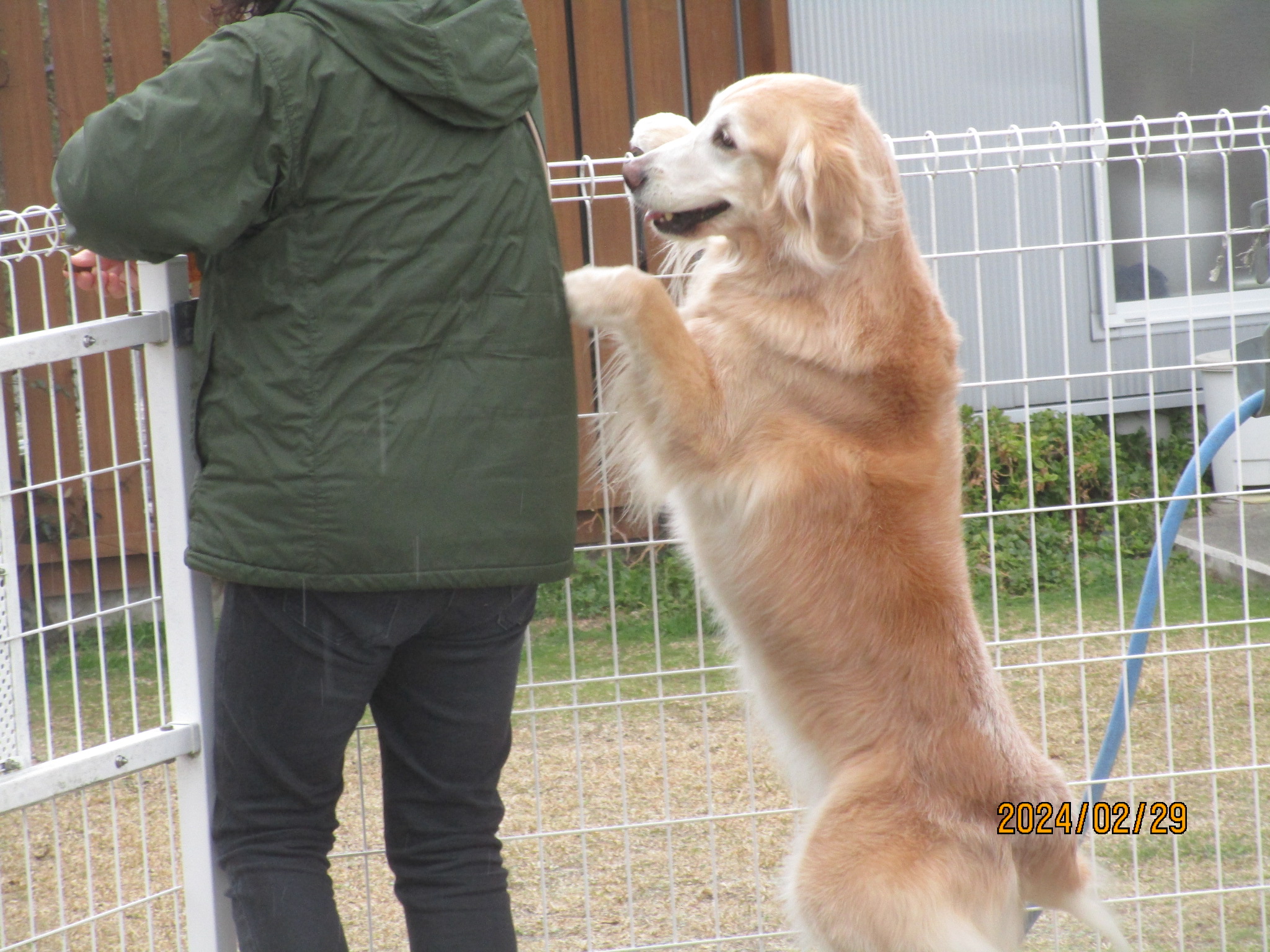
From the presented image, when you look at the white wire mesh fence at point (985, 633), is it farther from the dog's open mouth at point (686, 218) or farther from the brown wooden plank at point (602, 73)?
the brown wooden plank at point (602, 73)

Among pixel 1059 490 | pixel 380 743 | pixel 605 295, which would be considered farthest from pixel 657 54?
pixel 380 743

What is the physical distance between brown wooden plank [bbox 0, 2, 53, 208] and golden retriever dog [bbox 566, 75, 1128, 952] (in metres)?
3.93

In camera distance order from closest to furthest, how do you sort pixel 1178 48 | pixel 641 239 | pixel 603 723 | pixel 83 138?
pixel 83 138 → pixel 603 723 → pixel 641 239 → pixel 1178 48

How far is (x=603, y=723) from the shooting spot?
4047 mm

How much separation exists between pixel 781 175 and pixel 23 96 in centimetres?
423

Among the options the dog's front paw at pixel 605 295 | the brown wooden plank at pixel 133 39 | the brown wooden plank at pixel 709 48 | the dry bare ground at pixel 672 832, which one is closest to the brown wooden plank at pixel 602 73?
the brown wooden plank at pixel 709 48

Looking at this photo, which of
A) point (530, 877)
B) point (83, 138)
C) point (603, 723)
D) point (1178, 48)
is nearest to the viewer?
point (83, 138)

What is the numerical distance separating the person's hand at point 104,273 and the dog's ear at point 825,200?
1161 mm

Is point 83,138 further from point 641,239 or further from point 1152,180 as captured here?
point 1152,180

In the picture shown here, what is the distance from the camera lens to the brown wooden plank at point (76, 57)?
5199mm

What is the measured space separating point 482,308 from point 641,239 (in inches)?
144

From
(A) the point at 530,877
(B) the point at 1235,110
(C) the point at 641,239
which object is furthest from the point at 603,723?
(B) the point at 1235,110

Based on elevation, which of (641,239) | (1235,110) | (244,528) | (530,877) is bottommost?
(530,877)
